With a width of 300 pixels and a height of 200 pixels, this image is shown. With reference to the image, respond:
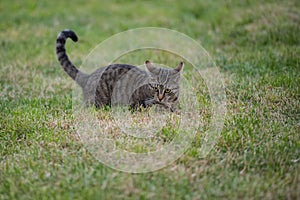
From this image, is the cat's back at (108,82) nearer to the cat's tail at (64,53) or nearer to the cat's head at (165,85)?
the cat's tail at (64,53)

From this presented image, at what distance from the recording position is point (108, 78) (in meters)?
6.61

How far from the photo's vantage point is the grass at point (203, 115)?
13.6 ft

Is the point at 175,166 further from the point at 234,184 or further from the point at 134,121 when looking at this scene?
the point at 134,121

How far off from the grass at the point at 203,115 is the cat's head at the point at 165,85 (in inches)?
20.0

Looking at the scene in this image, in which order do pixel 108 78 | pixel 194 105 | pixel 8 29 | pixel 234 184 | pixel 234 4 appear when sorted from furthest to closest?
pixel 234 4
pixel 8 29
pixel 108 78
pixel 194 105
pixel 234 184

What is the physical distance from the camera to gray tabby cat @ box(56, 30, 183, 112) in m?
5.98

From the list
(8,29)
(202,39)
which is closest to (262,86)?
(202,39)

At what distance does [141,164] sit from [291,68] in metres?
4.02

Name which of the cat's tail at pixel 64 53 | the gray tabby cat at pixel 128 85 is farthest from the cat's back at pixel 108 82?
the cat's tail at pixel 64 53

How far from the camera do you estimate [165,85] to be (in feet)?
19.4

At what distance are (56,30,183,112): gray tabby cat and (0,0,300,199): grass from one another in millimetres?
416

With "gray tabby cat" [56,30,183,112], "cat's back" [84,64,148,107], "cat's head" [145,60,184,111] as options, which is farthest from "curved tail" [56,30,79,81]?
"cat's head" [145,60,184,111]

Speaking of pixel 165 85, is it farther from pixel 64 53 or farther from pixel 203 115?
pixel 64 53

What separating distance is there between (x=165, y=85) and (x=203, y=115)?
0.62 meters
